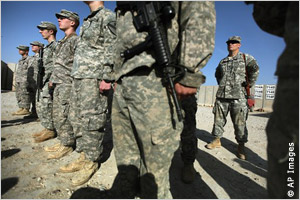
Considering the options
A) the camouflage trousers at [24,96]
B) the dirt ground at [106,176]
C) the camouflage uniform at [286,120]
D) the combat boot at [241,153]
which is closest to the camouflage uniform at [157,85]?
the camouflage uniform at [286,120]

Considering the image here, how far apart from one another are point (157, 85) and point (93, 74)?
132 cm

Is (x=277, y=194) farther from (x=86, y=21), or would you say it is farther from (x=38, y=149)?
(x=38, y=149)

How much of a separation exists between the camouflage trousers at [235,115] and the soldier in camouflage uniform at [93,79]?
2.47m

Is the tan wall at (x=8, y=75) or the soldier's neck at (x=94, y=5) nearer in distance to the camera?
the soldier's neck at (x=94, y=5)

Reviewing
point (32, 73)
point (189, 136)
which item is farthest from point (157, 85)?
point (32, 73)

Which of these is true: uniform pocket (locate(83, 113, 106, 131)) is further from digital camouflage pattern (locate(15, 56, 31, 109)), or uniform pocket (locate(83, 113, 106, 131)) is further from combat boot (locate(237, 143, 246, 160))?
digital camouflage pattern (locate(15, 56, 31, 109))

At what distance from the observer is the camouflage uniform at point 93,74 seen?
226cm

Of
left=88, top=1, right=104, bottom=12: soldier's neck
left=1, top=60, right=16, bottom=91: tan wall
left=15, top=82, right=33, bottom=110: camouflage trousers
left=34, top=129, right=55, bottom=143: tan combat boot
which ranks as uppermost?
left=1, top=60, right=16, bottom=91: tan wall

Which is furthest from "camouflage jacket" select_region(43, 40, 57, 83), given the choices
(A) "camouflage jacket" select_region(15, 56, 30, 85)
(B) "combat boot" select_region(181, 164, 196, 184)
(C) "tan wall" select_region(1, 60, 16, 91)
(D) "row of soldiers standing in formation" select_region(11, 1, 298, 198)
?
(C) "tan wall" select_region(1, 60, 16, 91)

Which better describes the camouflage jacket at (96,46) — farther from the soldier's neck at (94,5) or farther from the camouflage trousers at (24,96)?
the camouflage trousers at (24,96)

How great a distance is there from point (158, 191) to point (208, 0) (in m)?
1.45

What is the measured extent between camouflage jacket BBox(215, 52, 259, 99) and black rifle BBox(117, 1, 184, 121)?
2641mm

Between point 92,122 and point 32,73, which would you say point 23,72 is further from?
point 92,122

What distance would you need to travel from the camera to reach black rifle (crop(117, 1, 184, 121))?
3.96 feet
